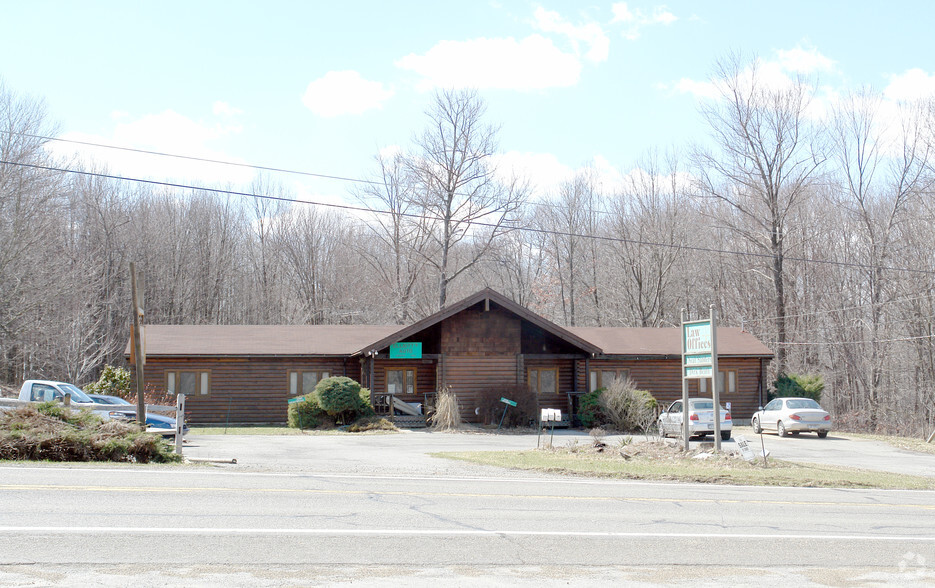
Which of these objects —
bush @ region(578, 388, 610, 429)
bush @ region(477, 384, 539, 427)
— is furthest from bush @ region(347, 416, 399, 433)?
bush @ region(578, 388, 610, 429)

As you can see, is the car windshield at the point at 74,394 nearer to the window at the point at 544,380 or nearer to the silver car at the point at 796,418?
the window at the point at 544,380

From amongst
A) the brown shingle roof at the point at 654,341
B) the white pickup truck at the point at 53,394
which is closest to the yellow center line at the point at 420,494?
the white pickup truck at the point at 53,394

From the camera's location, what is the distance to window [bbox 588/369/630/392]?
35219 millimetres

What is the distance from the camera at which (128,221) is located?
5081 cm

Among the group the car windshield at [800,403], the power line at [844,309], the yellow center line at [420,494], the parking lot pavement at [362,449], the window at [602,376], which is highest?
the power line at [844,309]

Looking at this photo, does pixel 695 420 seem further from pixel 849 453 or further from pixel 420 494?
pixel 420 494

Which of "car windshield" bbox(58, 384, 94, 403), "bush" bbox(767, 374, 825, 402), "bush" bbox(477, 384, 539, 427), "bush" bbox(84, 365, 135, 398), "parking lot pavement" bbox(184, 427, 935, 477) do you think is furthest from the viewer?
"bush" bbox(767, 374, 825, 402)

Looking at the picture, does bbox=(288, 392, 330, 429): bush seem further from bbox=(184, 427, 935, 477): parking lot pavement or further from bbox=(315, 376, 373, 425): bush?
bbox=(184, 427, 935, 477): parking lot pavement

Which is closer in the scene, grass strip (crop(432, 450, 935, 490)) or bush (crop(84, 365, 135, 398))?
grass strip (crop(432, 450, 935, 490))

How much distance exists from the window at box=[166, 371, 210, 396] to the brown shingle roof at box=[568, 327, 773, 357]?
55.0 ft

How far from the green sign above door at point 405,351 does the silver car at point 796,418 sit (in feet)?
44.1

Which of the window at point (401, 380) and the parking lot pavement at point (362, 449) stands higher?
the window at point (401, 380)

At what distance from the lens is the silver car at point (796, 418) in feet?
96.8

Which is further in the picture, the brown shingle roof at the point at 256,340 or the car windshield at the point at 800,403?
the brown shingle roof at the point at 256,340
